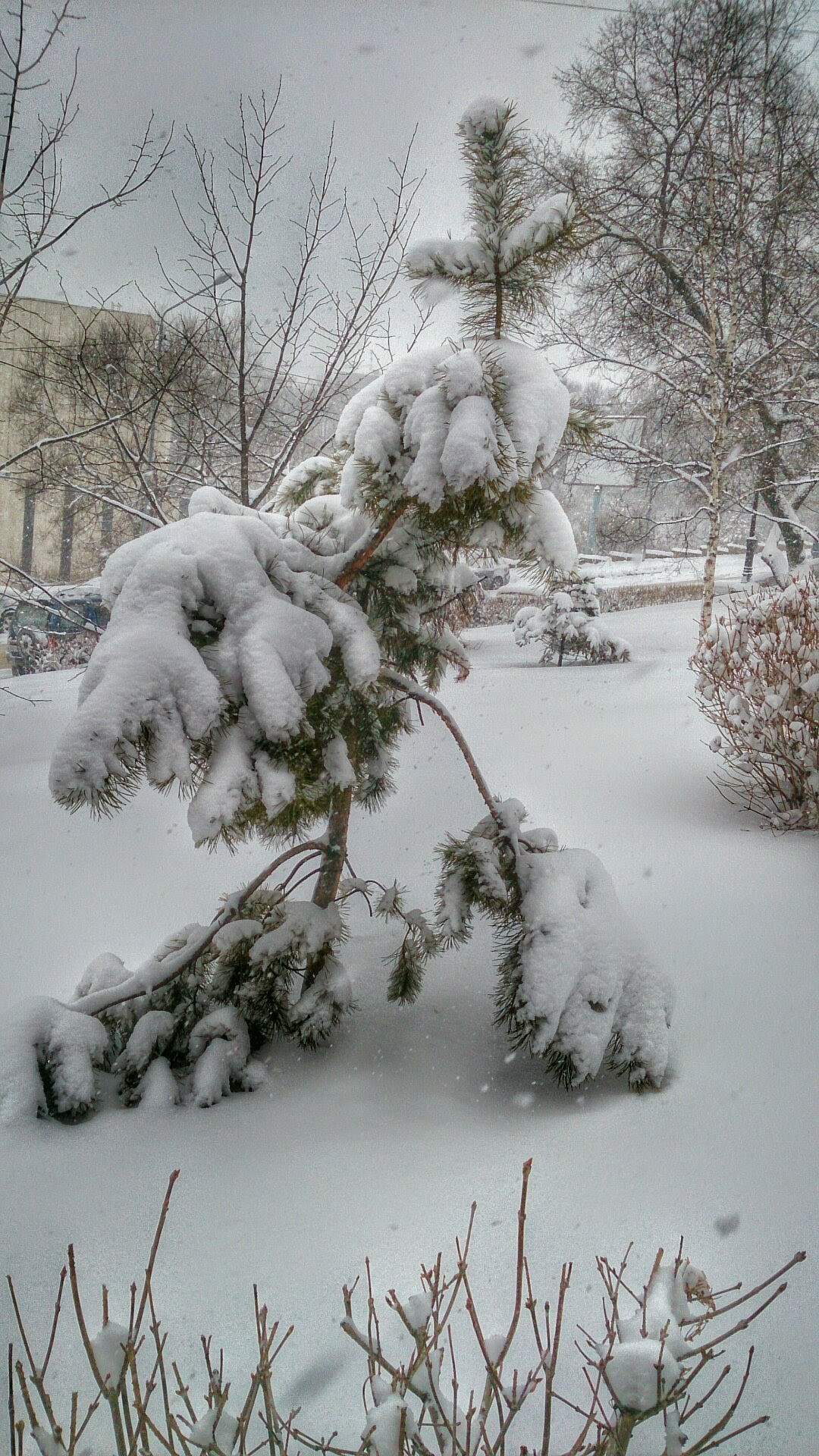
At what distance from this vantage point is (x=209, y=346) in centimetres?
406

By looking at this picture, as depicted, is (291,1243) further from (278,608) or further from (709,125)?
(709,125)

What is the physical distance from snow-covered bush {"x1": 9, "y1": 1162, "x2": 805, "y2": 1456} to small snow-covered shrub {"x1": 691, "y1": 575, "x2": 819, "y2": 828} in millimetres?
1897

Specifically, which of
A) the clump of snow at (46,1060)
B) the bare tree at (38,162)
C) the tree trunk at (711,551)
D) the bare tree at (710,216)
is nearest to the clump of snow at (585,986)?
the clump of snow at (46,1060)

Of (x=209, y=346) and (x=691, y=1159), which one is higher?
(x=209, y=346)

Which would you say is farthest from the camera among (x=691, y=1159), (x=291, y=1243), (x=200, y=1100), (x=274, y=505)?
(x=274, y=505)

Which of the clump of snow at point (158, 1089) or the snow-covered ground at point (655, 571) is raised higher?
the snow-covered ground at point (655, 571)

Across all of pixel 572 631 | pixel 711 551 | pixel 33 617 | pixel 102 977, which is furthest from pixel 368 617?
pixel 711 551

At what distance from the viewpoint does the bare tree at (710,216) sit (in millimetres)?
4773

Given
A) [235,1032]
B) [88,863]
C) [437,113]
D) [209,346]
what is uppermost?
[437,113]

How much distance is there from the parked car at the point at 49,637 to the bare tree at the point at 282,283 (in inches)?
51.4

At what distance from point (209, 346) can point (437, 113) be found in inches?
63.9

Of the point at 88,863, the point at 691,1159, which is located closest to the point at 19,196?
the point at 88,863

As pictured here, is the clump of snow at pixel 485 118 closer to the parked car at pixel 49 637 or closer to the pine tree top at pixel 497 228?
the pine tree top at pixel 497 228

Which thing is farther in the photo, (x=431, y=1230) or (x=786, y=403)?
(x=786, y=403)
